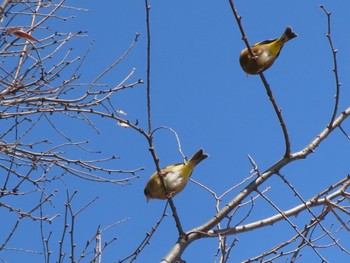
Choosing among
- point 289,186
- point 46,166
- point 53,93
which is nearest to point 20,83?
point 53,93

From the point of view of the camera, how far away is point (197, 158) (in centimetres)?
349

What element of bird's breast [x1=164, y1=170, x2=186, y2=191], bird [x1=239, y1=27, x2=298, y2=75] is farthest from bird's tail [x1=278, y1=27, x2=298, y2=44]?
bird's breast [x1=164, y1=170, x2=186, y2=191]

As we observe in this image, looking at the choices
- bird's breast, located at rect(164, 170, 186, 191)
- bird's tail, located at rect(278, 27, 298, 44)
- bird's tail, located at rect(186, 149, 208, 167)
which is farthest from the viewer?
bird's tail, located at rect(278, 27, 298, 44)

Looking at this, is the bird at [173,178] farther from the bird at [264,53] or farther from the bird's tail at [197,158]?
the bird at [264,53]

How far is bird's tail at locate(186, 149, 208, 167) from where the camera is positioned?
3.47 m

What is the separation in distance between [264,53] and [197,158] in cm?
73

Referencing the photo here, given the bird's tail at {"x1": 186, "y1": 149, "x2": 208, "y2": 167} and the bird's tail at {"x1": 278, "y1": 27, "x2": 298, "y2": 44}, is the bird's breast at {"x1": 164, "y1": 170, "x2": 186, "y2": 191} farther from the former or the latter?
the bird's tail at {"x1": 278, "y1": 27, "x2": 298, "y2": 44}

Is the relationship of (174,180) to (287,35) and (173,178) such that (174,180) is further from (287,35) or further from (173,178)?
(287,35)

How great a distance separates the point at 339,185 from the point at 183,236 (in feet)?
2.63

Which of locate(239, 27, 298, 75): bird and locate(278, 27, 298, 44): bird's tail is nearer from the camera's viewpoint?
locate(239, 27, 298, 75): bird

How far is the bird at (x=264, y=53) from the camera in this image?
3506 mm

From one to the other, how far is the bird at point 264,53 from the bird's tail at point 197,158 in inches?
21.7

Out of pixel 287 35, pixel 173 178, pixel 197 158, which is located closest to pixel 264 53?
pixel 287 35

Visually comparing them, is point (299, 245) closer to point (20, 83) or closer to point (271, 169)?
point (271, 169)
